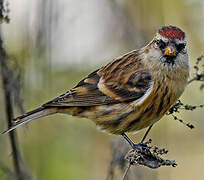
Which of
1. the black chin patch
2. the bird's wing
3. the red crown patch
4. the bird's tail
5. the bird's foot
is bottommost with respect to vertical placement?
the bird's foot

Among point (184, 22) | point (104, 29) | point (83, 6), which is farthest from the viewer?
point (104, 29)

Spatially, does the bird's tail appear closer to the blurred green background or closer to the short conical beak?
the blurred green background

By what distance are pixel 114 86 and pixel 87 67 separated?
1600 mm

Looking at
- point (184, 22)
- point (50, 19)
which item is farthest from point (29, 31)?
point (184, 22)

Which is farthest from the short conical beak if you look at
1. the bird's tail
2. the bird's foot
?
the bird's tail

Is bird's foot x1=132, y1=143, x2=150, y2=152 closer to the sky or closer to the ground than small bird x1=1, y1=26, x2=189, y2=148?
closer to the ground

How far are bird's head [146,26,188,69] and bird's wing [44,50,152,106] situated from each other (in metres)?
0.18

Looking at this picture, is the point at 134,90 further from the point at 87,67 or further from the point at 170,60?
the point at 87,67

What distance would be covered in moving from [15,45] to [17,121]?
2.19 metres

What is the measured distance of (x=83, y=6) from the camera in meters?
5.11

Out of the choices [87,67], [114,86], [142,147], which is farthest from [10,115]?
[87,67]

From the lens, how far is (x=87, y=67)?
5895 millimetres

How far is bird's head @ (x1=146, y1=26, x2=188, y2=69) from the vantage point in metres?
3.90

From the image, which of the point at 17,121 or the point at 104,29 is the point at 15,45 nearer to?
the point at 104,29
